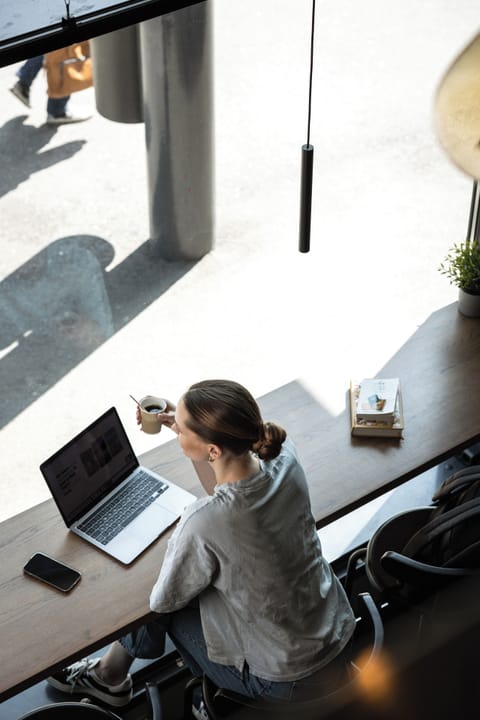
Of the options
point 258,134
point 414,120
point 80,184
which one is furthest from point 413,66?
point 80,184

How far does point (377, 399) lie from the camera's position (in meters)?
2.86

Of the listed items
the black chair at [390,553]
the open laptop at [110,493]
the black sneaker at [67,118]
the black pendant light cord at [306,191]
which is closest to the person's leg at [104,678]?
the open laptop at [110,493]

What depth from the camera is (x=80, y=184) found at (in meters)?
3.65

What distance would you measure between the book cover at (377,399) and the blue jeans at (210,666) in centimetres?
80

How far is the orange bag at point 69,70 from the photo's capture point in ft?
10.5

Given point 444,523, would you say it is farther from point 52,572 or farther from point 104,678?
point 104,678

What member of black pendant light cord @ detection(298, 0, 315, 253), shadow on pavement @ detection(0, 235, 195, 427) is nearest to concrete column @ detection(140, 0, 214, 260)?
shadow on pavement @ detection(0, 235, 195, 427)

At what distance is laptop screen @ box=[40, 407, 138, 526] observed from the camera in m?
2.44

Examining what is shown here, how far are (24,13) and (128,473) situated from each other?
131 cm

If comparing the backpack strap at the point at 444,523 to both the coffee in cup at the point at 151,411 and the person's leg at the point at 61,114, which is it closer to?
the coffee in cup at the point at 151,411

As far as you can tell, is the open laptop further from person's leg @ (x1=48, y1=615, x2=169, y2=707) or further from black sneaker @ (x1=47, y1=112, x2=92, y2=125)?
black sneaker @ (x1=47, y1=112, x2=92, y2=125)

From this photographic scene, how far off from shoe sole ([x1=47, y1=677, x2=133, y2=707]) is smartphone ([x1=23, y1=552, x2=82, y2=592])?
0.60 meters

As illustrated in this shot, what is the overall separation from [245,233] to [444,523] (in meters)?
2.08

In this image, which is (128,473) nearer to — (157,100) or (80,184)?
(80,184)
